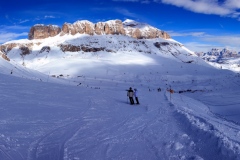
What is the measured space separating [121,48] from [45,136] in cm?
16874

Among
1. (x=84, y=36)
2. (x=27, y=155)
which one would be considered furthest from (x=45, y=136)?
(x=84, y=36)

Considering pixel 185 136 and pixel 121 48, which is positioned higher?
pixel 121 48

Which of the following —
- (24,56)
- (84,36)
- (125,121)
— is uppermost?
(84,36)

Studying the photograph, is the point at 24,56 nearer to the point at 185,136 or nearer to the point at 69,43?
the point at 69,43

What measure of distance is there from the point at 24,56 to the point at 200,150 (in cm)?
17595

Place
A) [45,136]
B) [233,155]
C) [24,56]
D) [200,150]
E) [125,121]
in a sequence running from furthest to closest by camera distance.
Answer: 1. [24,56]
2. [125,121]
3. [45,136]
4. [200,150]
5. [233,155]

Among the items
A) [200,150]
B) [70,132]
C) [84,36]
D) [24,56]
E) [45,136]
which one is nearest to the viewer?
[200,150]

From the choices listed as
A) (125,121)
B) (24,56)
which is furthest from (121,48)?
(125,121)

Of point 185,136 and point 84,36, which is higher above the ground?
point 84,36

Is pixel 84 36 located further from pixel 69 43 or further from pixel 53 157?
pixel 53 157

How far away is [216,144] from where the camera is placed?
8211 mm

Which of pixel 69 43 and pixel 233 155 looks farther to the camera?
pixel 69 43

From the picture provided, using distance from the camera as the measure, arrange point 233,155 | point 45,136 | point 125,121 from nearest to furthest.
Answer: point 233,155 → point 45,136 → point 125,121

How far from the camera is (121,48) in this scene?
577 feet
